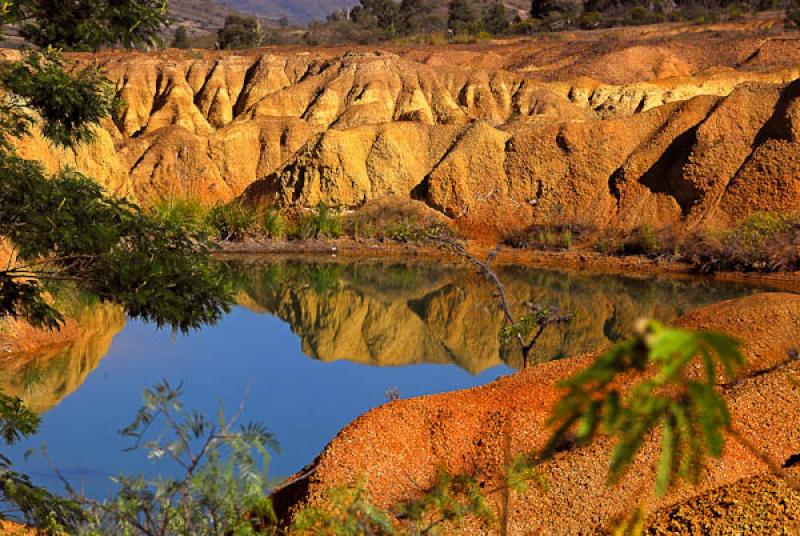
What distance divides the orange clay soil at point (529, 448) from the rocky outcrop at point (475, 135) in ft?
49.0

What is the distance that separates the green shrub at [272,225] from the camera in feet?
113

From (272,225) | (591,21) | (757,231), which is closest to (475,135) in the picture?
(272,225)

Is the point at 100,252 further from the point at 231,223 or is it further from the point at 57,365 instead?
the point at 231,223

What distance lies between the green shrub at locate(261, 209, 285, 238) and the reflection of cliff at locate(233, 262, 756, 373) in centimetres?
426

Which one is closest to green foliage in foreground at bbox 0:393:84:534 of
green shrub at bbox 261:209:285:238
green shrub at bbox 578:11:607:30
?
green shrub at bbox 261:209:285:238

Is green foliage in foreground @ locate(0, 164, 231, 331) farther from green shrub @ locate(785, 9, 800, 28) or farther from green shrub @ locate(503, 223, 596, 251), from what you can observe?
green shrub @ locate(785, 9, 800, 28)

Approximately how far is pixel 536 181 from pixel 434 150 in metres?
4.80

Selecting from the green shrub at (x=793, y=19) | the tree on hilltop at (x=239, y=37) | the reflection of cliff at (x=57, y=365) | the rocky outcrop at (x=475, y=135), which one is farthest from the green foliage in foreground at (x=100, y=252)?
the tree on hilltop at (x=239, y=37)

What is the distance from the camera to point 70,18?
901 centimetres

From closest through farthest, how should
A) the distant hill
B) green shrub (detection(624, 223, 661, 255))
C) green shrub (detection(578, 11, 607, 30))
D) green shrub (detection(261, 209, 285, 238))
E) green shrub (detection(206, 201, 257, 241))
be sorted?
green shrub (detection(624, 223, 661, 255)), green shrub (detection(206, 201, 257, 241)), green shrub (detection(261, 209, 285, 238)), green shrub (detection(578, 11, 607, 30)), the distant hill

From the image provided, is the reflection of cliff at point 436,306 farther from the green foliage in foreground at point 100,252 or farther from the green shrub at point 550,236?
the green foliage in foreground at point 100,252

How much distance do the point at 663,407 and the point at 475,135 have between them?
37976 mm

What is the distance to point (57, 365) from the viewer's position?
17.3m

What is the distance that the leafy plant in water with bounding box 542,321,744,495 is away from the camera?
236cm
